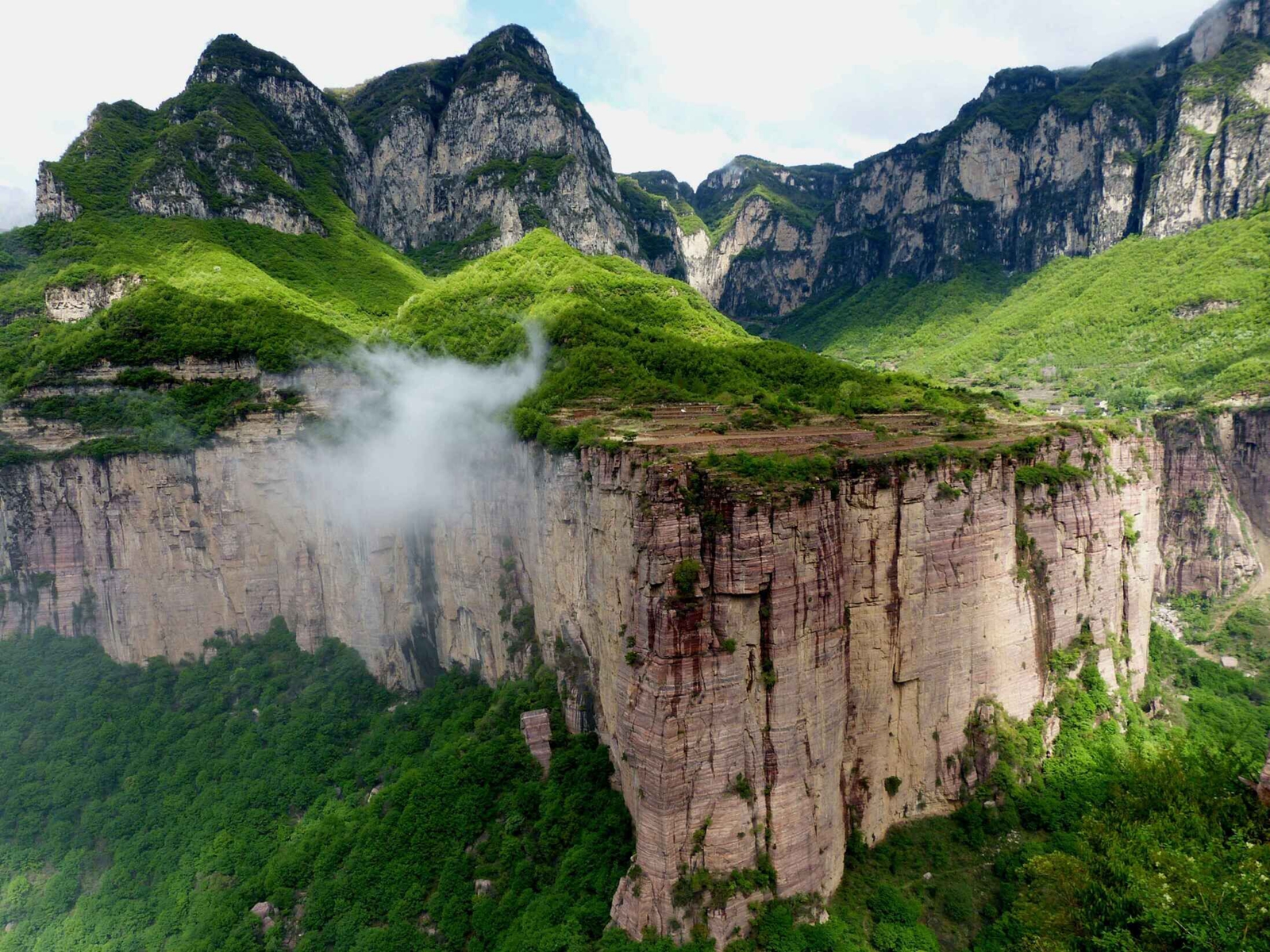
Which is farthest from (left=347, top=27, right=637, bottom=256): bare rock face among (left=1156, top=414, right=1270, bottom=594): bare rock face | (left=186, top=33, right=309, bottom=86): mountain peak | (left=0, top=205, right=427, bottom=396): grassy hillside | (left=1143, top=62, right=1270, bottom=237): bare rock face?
(left=1143, top=62, right=1270, bottom=237): bare rock face

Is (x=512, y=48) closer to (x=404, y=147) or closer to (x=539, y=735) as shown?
(x=404, y=147)

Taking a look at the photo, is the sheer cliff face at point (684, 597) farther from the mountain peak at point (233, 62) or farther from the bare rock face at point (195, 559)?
the mountain peak at point (233, 62)

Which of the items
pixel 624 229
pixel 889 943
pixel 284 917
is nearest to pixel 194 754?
pixel 284 917

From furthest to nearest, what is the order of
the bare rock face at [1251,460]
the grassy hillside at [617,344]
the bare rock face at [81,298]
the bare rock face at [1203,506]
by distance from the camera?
the bare rock face at [1251,460] < the bare rock face at [1203,506] < the bare rock face at [81,298] < the grassy hillside at [617,344]

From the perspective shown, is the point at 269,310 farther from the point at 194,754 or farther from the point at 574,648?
the point at 574,648

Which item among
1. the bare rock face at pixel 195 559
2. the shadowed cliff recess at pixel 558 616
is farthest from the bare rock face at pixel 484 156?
the bare rock face at pixel 195 559
